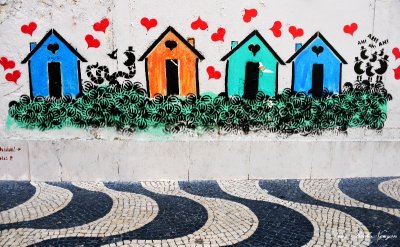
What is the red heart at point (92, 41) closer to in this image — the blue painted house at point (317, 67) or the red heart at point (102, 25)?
the red heart at point (102, 25)

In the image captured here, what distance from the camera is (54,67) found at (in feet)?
20.9

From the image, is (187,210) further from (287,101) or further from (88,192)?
(287,101)

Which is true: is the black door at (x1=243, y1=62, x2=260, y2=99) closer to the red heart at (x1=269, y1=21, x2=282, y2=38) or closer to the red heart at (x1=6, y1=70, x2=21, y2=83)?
the red heart at (x1=269, y1=21, x2=282, y2=38)

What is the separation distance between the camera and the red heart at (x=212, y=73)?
21.3 ft

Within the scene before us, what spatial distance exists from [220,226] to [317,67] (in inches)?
145

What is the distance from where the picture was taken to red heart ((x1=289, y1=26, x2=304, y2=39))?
21.3 feet

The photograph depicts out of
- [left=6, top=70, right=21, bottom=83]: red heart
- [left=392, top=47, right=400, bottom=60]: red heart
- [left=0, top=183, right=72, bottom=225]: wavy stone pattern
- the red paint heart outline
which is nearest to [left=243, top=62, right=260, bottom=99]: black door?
the red paint heart outline

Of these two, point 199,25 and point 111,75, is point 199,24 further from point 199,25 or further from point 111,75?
point 111,75

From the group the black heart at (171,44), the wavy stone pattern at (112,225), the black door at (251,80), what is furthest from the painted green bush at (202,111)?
the wavy stone pattern at (112,225)

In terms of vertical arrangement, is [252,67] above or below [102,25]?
below

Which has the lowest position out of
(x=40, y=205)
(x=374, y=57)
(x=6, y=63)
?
(x=40, y=205)

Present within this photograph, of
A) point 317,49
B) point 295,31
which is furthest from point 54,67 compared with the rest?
point 317,49

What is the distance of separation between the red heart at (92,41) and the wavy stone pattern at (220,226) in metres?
2.86

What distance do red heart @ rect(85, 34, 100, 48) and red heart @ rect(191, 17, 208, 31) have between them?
5.81 feet
